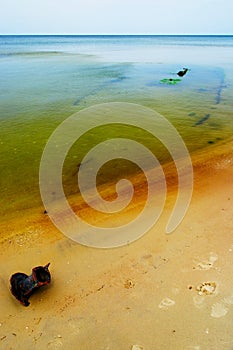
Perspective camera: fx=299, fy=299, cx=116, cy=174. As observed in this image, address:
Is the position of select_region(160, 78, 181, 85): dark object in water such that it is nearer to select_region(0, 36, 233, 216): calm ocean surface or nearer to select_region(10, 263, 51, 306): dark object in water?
select_region(0, 36, 233, 216): calm ocean surface

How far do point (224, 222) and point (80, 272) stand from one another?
3115mm

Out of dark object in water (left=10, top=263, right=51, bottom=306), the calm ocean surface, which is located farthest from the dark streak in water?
dark object in water (left=10, top=263, right=51, bottom=306)

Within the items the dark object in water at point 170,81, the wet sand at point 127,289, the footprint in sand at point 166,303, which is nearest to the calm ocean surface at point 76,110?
the dark object in water at point 170,81

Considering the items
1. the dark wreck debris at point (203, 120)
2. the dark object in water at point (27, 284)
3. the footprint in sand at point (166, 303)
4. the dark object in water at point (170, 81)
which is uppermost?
the dark object in water at point (170, 81)

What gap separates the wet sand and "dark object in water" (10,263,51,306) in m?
0.12

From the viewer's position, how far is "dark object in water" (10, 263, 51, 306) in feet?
15.0

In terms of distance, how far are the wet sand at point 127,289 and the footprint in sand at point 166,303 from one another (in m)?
0.01

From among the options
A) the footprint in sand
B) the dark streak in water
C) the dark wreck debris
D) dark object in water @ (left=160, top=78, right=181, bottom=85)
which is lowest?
the footprint in sand

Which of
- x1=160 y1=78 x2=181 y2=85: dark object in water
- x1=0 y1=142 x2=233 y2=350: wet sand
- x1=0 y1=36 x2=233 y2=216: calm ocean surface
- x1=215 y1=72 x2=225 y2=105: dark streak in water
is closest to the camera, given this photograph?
x1=0 y1=142 x2=233 y2=350: wet sand

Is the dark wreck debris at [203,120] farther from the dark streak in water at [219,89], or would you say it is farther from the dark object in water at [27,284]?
the dark object in water at [27,284]

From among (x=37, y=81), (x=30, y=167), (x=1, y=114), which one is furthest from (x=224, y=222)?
(x=37, y=81)

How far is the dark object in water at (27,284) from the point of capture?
4.57m

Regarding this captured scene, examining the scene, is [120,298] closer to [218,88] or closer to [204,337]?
[204,337]

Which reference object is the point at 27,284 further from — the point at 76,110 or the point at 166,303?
the point at 76,110
